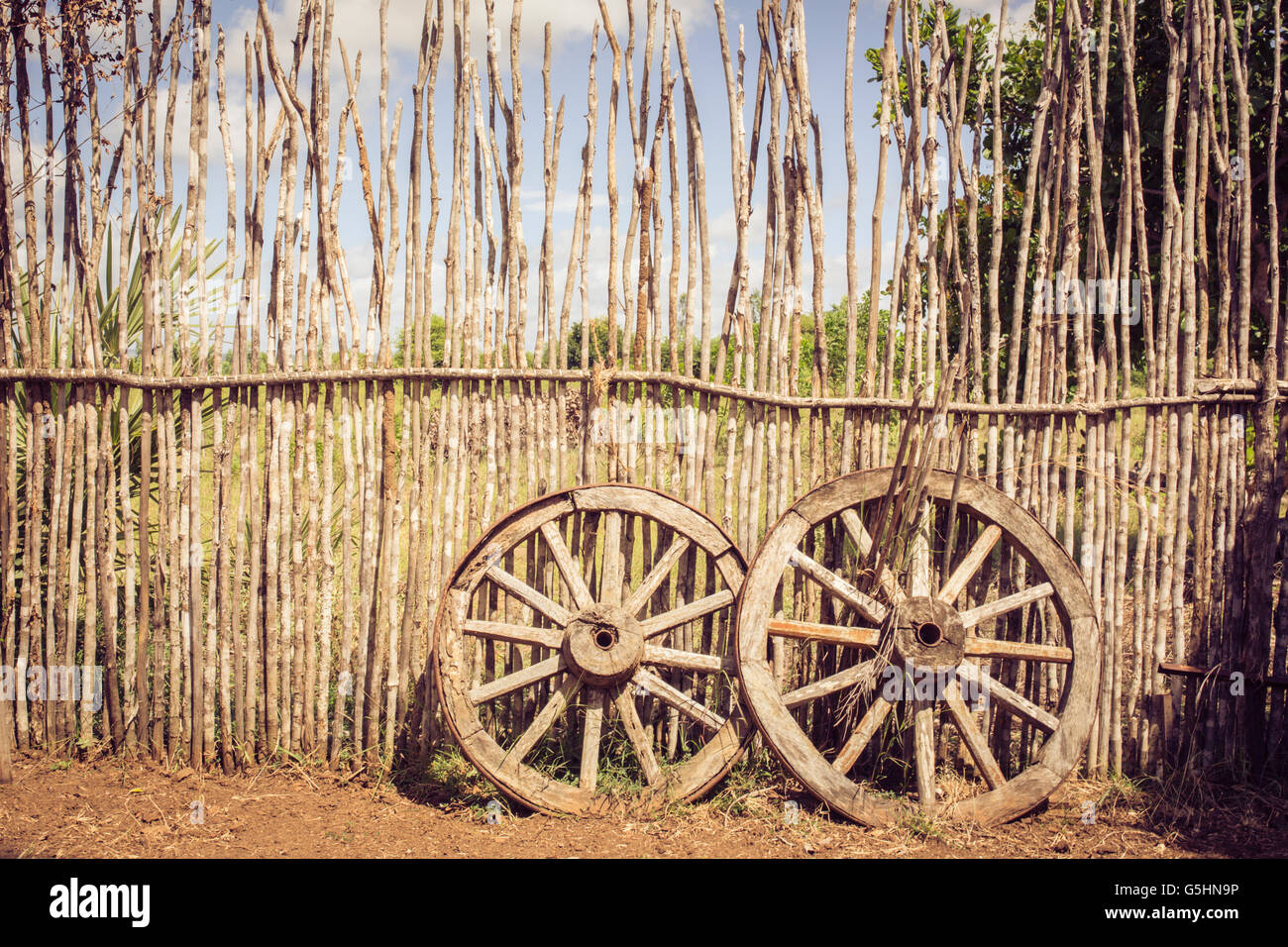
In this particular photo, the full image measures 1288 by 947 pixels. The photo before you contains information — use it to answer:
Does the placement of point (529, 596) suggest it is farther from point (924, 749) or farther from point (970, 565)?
point (970, 565)

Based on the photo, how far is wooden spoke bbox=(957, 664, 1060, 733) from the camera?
3293 mm

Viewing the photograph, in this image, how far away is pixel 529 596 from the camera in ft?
11.1

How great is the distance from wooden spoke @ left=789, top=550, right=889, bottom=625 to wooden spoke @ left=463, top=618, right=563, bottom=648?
973 millimetres

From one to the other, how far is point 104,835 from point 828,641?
2730 mm

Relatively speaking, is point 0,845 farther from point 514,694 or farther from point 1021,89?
point 1021,89

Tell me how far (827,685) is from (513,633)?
1233mm

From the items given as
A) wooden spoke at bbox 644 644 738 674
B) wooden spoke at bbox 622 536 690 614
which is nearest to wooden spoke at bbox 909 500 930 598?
wooden spoke at bbox 644 644 738 674

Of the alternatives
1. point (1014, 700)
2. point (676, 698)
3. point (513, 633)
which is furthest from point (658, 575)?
point (1014, 700)

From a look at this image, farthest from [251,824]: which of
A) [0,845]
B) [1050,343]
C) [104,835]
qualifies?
[1050,343]

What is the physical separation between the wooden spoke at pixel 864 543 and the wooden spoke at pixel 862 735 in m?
0.41

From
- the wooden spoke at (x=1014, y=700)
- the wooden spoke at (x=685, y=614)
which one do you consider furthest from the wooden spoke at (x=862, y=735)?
the wooden spoke at (x=685, y=614)
